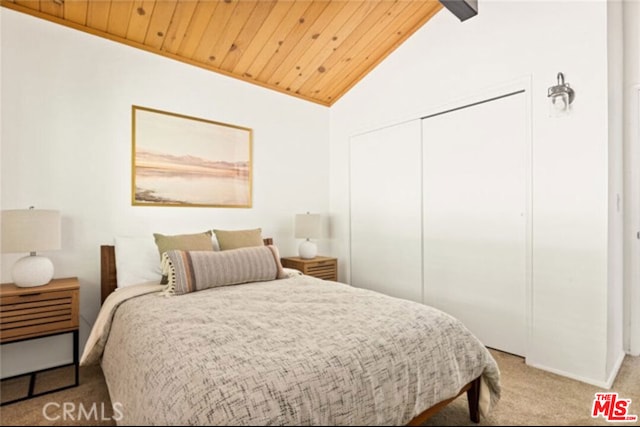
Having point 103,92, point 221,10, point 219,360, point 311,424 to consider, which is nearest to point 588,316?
point 311,424

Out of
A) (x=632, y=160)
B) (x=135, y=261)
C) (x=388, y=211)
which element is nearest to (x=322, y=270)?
(x=388, y=211)

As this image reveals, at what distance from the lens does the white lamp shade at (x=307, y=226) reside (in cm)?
344

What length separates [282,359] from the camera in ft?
3.76

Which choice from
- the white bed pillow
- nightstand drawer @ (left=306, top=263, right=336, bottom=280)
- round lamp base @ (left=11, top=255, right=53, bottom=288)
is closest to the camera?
round lamp base @ (left=11, top=255, right=53, bottom=288)

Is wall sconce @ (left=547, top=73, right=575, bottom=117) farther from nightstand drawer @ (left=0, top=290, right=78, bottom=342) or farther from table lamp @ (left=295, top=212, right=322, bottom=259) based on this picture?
nightstand drawer @ (left=0, top=290, right=78, bottom=342)

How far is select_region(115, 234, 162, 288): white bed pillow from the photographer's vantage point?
236 centimetres

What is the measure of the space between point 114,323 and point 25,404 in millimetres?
645

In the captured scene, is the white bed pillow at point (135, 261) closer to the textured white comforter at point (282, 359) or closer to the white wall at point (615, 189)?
the textured white comforter at point (282, 359)

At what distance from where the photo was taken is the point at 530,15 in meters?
2.40

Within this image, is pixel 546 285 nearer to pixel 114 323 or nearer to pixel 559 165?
pixel 559 165

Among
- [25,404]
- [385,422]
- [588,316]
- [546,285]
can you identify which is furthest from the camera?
[546,285]

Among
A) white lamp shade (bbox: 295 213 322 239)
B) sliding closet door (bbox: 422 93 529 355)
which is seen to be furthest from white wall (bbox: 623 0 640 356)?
white lamp shade (bbox: 295 213 322 239)

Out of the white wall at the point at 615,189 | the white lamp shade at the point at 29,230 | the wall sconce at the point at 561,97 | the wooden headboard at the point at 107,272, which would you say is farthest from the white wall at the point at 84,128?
the white wall at the point at 615,189

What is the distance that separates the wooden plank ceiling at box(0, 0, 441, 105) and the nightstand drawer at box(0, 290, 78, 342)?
197 cm
